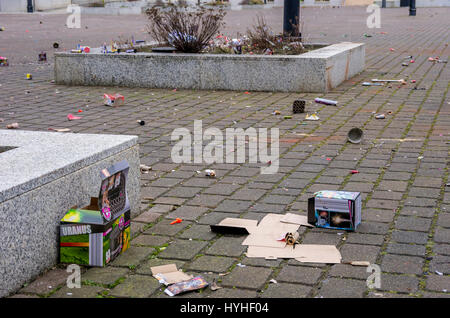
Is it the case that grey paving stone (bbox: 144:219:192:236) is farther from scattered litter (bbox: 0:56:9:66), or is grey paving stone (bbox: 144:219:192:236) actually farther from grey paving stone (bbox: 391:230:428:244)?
scattered litter (bbox: 0:56:9:66)

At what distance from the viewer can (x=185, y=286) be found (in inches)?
140

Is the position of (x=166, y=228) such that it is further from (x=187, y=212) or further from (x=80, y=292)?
(x=80, y=292)

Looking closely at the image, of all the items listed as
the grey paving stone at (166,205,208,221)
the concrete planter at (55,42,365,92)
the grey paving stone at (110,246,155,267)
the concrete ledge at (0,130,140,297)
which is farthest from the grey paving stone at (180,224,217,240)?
the concrete planter at (55,42,365,92)

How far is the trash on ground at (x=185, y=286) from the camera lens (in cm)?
351

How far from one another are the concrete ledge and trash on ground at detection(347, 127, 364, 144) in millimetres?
2941

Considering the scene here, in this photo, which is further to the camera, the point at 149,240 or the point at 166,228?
the point at 166,228

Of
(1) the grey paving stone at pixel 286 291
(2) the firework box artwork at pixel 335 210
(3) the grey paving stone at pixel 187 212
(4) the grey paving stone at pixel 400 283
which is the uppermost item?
(2) the firework box artwork at pixel 335 210

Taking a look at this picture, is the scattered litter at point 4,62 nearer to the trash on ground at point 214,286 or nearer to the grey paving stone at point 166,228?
the grey paving stone at point 166,228

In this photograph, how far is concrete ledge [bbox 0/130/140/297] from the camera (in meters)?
3.45

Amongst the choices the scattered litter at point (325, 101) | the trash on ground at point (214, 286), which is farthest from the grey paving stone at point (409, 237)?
the scattered litter at point (325, 101)

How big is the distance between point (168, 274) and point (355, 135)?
3733 mm

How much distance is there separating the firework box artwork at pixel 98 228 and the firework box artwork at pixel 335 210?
1.32 metres

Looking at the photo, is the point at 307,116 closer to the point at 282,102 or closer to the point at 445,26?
the point at 282,102

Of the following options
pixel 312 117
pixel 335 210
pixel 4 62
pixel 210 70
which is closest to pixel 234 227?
pixel 335 210
